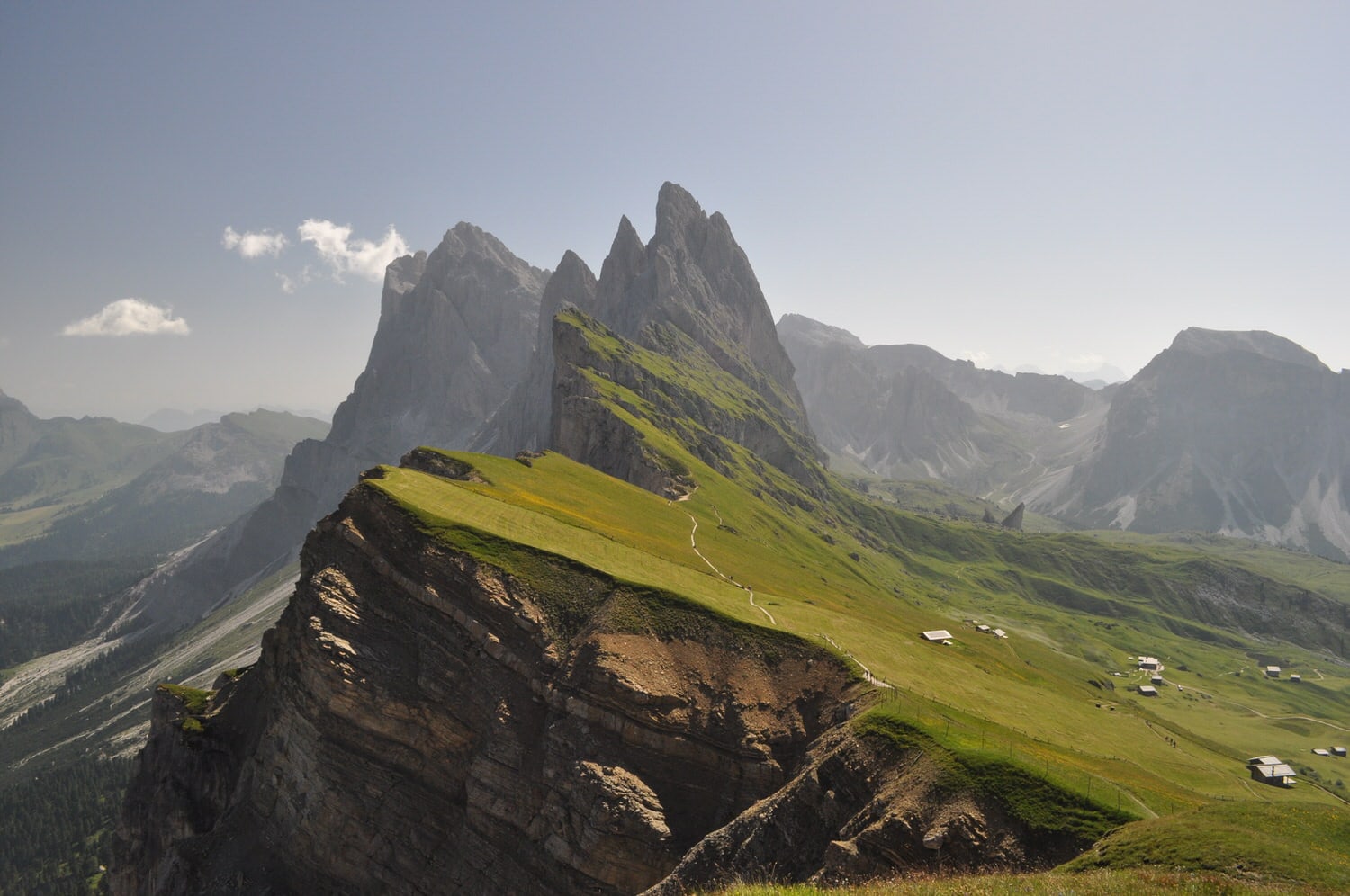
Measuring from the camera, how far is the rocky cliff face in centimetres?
4569

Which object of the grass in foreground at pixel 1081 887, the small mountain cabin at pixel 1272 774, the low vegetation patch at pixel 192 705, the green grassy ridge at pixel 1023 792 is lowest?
the small mountain cabin at pixel 1272 774

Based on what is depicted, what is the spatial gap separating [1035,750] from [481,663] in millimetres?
41429

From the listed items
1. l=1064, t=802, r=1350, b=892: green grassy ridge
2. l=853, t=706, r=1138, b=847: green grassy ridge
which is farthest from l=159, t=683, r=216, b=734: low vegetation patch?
l=1064, t=802, r=1350, b=892: green grassy ridge

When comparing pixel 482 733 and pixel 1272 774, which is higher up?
pixel 482 733

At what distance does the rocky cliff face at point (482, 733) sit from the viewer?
4569 cm

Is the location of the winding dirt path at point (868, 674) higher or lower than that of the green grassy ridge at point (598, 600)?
lower

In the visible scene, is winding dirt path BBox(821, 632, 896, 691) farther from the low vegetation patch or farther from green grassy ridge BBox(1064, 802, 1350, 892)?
the low vegetation patch

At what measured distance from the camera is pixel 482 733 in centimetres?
5059

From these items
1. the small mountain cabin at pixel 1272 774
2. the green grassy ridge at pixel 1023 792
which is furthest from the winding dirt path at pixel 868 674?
the small mountain cabin at pixel 1272 774

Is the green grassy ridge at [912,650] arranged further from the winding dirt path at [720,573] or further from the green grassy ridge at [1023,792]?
the winding dirt path at [720,573]

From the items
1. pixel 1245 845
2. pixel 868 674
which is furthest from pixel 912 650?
Answer: pixel 1245 845

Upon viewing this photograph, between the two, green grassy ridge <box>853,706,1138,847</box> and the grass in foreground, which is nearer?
the grass in foreground

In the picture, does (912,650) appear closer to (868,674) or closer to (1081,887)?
(868,674)

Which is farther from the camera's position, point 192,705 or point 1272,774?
point 1272,774
